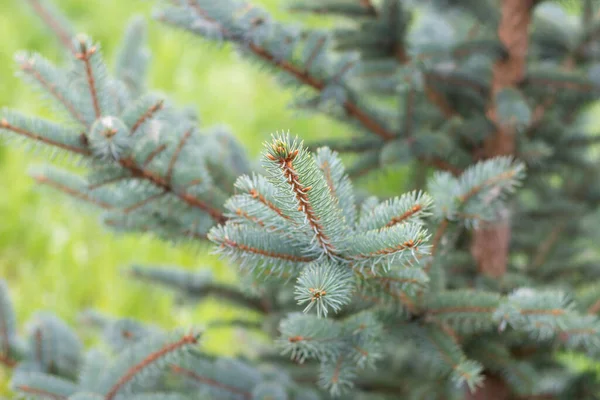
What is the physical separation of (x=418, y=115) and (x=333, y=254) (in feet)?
2.73

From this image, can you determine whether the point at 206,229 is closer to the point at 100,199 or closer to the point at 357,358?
the point at 100,199

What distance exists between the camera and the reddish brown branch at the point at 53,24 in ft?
6.93

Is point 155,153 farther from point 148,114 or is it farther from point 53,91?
point 53,91

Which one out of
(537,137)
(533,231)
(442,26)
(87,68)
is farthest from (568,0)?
(87,68)

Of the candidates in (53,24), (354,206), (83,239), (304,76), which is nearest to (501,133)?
(304,76)

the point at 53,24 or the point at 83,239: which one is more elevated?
the point at 53,24

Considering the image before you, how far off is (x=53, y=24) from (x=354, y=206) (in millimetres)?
1641

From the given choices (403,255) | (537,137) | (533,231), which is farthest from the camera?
(533,231)

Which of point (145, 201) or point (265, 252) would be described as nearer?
point (265, 252)

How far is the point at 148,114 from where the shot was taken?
0.98 metres

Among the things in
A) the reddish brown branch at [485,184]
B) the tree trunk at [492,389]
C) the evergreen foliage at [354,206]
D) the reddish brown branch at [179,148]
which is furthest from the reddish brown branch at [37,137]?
the tree trunk at [492,389]

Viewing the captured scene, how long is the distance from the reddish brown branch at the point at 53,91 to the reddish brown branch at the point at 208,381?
1.77 feet

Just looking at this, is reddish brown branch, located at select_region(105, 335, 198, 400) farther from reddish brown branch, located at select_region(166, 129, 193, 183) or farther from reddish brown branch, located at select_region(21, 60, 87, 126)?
reddish brown branch, located at select_region(21, 60, 87, 126)

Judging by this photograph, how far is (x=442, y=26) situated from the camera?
2.14 metres
